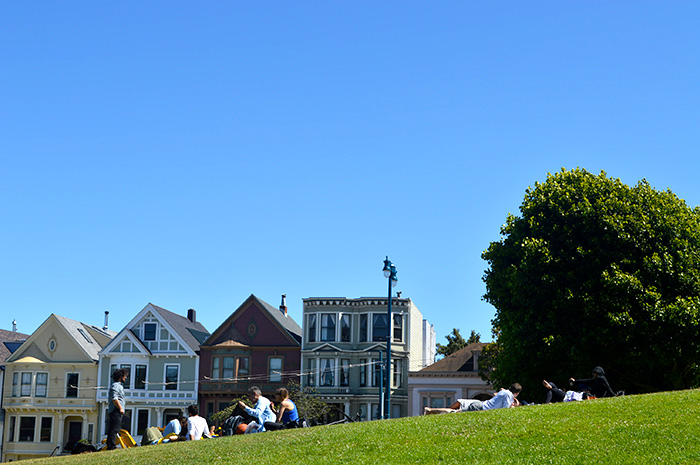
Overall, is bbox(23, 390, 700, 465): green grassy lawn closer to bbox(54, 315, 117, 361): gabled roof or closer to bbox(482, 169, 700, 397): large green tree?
bbox(482, 169, 700, 397): large green tree

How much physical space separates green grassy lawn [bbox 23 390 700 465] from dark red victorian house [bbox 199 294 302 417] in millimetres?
42104

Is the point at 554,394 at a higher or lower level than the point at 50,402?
higher

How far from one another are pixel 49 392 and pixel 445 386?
31.6 m

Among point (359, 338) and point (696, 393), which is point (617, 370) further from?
point (359, 338)

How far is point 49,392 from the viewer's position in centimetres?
6359

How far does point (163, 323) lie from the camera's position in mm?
63750

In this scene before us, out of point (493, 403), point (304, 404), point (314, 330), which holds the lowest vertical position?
point (304, 404)

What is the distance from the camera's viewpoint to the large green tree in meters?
35.6

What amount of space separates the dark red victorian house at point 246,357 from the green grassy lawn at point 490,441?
4210 cm

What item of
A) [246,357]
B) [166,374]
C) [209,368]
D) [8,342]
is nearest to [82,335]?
[8,342]

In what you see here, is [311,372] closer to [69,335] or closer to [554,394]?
[69,335]

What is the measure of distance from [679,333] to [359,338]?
100.0 feet

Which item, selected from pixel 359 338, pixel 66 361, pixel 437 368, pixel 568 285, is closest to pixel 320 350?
pixel 359 338

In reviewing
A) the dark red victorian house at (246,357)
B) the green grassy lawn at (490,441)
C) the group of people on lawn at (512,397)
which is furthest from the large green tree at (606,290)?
the dark red victorian house at (246,357)
